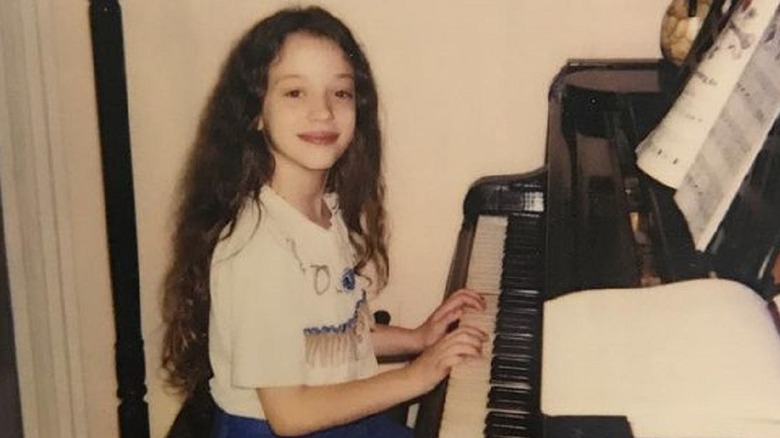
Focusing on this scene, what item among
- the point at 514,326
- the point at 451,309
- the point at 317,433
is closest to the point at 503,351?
the point at 514,326

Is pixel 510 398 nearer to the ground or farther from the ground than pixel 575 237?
nearer to the ground

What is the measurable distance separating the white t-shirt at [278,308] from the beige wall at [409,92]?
0.45 metres

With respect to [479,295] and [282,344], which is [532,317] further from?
[282,344]

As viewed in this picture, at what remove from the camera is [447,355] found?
1372mm

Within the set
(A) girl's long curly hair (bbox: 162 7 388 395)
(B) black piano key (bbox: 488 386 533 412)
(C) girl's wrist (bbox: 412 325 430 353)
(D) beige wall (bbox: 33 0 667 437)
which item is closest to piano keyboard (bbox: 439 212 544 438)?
(B) black piano key (bbox: 488 386 533 412)

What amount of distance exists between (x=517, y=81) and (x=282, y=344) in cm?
77

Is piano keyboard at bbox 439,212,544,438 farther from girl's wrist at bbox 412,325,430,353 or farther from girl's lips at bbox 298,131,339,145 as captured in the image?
girl's lips at bbox 298,131,339,145

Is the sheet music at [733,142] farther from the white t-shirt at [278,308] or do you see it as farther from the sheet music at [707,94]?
the white t-shirt at [278,308]

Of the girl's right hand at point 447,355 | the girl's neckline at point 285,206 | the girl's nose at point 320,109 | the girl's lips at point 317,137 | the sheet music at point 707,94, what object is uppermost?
the sheet music at point 707,94

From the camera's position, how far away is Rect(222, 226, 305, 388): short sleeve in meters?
1.46

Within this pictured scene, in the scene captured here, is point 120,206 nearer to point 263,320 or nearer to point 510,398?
point 263,320

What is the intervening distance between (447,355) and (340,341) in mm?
281

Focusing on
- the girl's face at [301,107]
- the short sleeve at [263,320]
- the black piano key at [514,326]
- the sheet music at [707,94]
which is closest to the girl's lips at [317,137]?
the girl's face at [301,107]

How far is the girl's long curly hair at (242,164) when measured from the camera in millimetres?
1583
